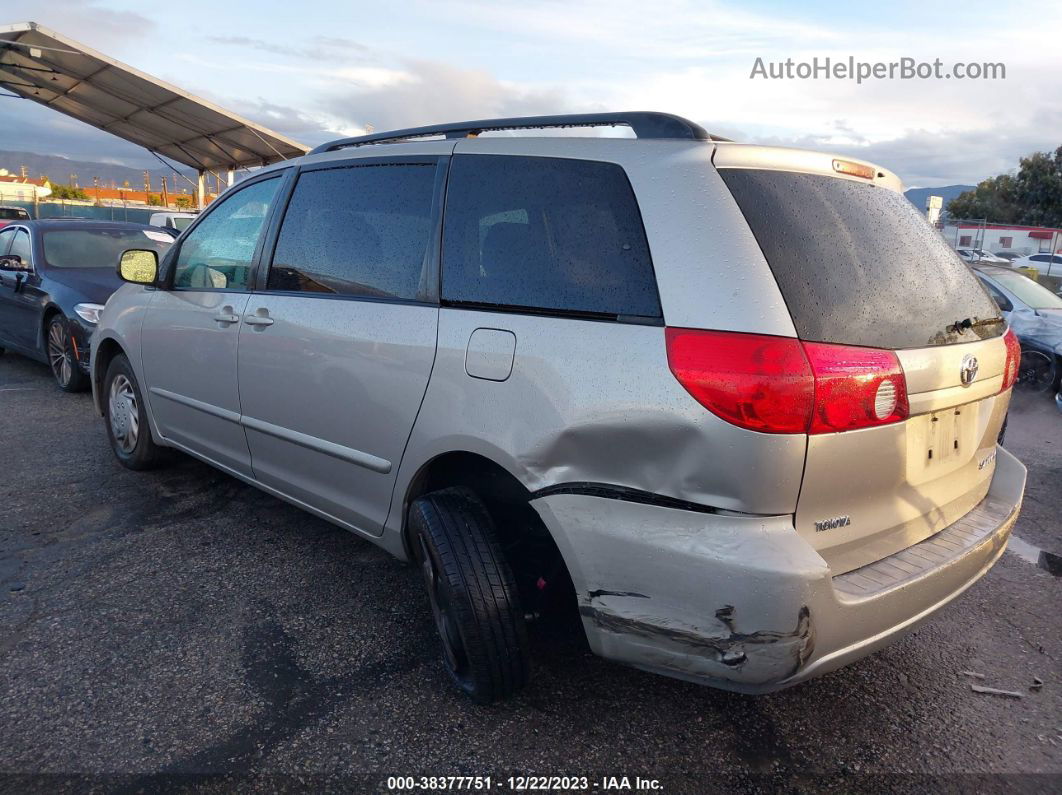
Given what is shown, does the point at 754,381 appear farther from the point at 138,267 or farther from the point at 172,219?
the point at 172,219

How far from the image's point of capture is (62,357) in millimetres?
7109

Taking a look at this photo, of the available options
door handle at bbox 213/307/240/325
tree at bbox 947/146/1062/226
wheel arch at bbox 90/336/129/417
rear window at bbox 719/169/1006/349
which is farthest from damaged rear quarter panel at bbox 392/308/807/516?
tree at bbox 947/146/1062/226

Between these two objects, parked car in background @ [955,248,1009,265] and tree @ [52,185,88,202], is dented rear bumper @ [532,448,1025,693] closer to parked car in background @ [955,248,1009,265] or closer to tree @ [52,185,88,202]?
parked car in background @ [955,248,1009,265]

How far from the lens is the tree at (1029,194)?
38.7 m

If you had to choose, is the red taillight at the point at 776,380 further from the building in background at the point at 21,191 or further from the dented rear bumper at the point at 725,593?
the building in background at the point at 21,191

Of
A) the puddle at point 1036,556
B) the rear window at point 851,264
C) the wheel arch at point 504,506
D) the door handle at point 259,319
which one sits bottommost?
the puddle at point 1036,556

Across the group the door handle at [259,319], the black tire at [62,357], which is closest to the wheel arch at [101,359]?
the door handle at [259,319]

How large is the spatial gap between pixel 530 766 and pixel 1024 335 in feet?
26.5

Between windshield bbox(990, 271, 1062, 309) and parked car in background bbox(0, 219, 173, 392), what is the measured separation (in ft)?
28.8

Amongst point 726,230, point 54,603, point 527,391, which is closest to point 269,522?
point 54,603

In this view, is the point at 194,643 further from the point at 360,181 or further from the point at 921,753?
the point at 921,753

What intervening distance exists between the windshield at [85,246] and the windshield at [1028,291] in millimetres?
9061

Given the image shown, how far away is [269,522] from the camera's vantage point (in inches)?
161

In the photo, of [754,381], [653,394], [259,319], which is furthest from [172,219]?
[754,381]
